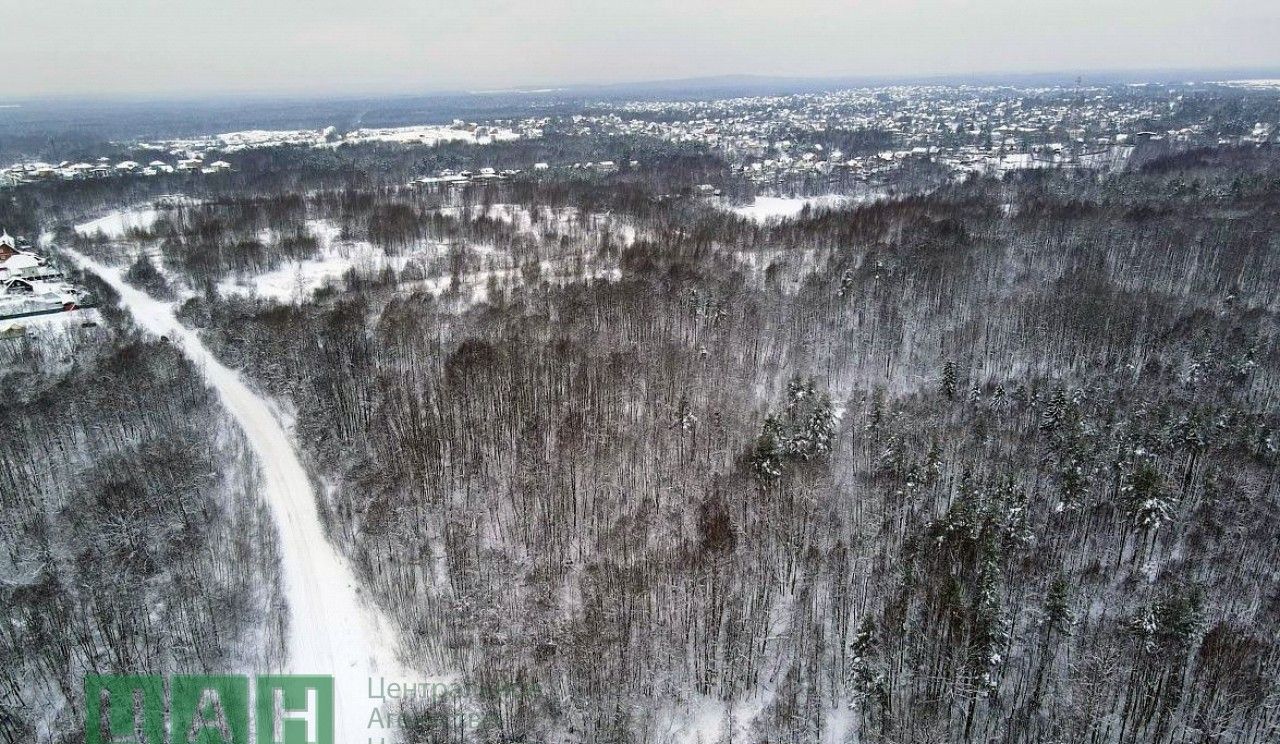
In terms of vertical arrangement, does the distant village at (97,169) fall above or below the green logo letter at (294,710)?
above

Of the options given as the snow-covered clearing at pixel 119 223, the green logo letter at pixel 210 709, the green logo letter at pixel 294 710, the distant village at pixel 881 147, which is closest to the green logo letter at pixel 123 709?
the green logo letter at pixel 210 709

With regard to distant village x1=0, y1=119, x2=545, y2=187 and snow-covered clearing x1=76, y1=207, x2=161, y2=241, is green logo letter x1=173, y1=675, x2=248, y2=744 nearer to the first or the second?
snow-covered clearing x1=76, y1=207, x2=161, y2=241

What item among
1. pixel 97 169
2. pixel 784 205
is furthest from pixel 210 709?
pixel 97 169

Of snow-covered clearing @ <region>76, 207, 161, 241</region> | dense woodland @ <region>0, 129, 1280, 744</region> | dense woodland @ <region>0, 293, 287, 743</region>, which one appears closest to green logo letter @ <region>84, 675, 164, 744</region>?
dense woodland @ <region>0, 293, 287, 743</region>

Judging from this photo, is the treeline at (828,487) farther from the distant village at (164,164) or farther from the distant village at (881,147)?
the distant village at (164,164)

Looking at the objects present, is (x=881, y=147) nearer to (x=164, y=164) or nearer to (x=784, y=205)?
(x=784, y=205)
